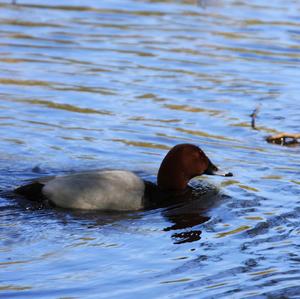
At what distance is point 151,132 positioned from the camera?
38.8ft

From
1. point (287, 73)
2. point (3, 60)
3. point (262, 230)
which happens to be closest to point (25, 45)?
point (3, 60)

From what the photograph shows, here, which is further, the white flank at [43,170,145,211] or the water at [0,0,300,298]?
the white flank at [43,170,145,211]

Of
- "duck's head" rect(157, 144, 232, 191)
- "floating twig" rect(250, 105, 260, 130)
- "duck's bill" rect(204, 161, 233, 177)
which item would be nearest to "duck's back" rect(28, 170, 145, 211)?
"duck's head" rect(157, 144, 232, 191)

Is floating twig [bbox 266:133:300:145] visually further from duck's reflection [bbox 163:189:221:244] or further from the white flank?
the white flank

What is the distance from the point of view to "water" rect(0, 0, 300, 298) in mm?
7266

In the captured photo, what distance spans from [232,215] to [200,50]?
313 inches

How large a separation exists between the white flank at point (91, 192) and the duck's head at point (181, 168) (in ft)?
1.92

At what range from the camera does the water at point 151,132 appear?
727 centimetres

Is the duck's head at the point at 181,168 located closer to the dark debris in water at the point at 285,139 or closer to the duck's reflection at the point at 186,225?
the duck's reflection at the point at 186,225

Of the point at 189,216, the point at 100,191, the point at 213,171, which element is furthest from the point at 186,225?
the point at 213,171

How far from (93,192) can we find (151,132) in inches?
117

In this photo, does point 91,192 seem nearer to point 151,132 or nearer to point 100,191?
point 100,191

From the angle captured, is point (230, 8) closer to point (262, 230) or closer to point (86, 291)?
point (262, 230)

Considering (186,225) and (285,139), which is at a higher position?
(285,139)
